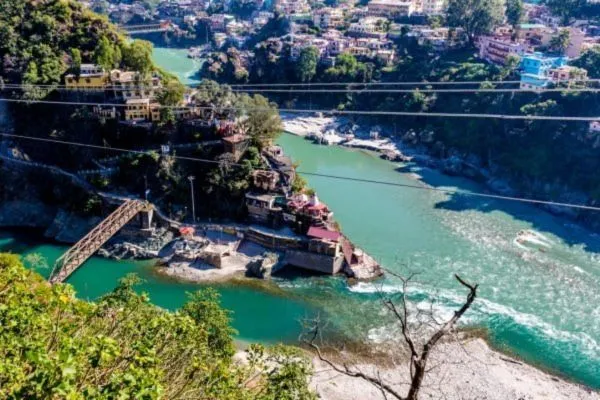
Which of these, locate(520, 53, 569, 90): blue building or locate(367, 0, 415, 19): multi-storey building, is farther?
locate(367, 0, 415, 19): multi-storey building

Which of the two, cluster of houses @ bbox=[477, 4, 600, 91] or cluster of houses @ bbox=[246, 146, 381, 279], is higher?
cluster of houses @ bbox=[477, 4, 600, 91]

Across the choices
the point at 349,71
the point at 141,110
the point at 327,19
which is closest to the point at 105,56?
the point at 141,110

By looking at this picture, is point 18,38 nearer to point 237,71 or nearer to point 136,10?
point 237,71

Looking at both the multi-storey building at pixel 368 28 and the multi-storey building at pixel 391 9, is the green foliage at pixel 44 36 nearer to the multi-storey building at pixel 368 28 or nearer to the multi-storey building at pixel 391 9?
the multi-storey building at pixel 368 28

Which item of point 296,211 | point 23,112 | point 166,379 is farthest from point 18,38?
point 166,379

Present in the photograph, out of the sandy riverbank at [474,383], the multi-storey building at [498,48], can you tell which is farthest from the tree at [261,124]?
the multi-storey building at [498,48]

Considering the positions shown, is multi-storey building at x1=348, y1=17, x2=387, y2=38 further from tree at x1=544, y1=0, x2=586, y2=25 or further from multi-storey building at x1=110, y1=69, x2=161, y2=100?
multi-storey building at x1=110, y1=69, x2=161, y2=100

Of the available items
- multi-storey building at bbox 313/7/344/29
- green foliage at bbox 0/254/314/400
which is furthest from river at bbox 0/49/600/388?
multi-storey building at bbox 313/7/344/29
